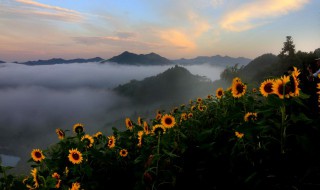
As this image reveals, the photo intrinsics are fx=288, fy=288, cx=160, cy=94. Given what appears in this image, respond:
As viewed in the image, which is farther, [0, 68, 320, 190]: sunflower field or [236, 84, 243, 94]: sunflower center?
[236, 84, 243, 94]: sunflower center

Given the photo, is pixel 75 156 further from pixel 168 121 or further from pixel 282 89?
pixel 282 89

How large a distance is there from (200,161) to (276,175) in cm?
116

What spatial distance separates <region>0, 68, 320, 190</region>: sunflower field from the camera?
237 centimetres

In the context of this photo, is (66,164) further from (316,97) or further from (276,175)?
(316,97)

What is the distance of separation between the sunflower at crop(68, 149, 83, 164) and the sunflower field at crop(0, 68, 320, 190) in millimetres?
15

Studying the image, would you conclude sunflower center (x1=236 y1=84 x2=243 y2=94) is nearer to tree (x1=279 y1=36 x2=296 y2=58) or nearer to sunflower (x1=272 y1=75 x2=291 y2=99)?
sunflower (x1=272 y1=75 x2=291 y2=99)

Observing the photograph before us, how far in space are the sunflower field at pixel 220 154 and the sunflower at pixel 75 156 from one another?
15mm

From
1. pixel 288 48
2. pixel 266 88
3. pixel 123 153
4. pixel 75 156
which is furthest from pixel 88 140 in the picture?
pixel 288 48

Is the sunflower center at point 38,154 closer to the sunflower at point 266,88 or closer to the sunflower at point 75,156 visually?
the sunflower at point 75,156

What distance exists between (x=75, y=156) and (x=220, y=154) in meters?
2.20

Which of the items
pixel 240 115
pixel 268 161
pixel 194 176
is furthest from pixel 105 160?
pixel 268 161

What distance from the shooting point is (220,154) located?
3248 mm

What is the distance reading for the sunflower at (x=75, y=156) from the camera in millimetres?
4203

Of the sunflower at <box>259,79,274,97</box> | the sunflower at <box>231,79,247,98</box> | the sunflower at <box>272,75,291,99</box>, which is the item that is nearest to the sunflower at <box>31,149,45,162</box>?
the sunflower at <box>231,79,247,98</box>
